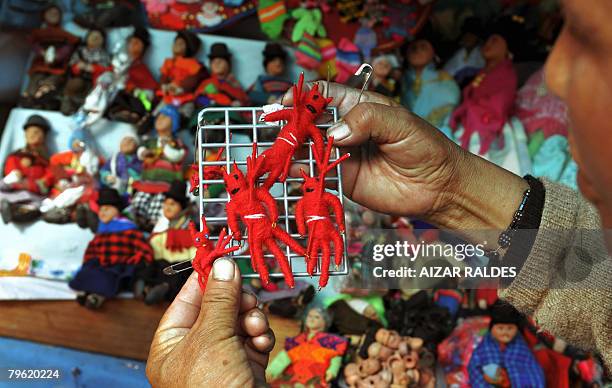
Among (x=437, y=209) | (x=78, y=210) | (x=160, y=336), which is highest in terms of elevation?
(x=437, y=209)

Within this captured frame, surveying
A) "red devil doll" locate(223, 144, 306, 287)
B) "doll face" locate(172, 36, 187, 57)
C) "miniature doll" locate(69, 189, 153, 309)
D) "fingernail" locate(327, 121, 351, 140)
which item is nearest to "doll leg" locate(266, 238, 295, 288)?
"red devil doll" locate(223, 144, 306, 287)

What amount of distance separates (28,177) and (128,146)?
1.27ft

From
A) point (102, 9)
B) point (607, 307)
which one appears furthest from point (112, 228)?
point (607, 307)

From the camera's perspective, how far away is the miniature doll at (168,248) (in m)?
2.10

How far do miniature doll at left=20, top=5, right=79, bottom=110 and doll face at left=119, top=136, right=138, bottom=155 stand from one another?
1.23 ft

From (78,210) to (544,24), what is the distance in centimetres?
202

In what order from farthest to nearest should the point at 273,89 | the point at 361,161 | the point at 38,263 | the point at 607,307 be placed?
the point at 273,89, the point at 38,263, the point at 361,161, the point at 607,307

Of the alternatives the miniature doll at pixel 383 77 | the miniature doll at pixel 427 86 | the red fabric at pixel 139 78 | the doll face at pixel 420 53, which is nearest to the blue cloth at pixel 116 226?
the red fabric at pixel 139 78

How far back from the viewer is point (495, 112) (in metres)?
2.44

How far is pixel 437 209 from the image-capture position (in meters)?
1.08

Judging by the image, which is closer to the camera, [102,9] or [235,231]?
[235,231]

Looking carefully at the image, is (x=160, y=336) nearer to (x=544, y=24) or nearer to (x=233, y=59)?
(x=233, y=59)

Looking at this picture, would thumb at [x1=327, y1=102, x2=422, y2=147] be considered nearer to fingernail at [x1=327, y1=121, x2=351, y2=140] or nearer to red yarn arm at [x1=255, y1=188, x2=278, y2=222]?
fingernail at [x1=327, y1=121, x2=351, y2=140]

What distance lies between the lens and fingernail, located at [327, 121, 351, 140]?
36.6 inches
